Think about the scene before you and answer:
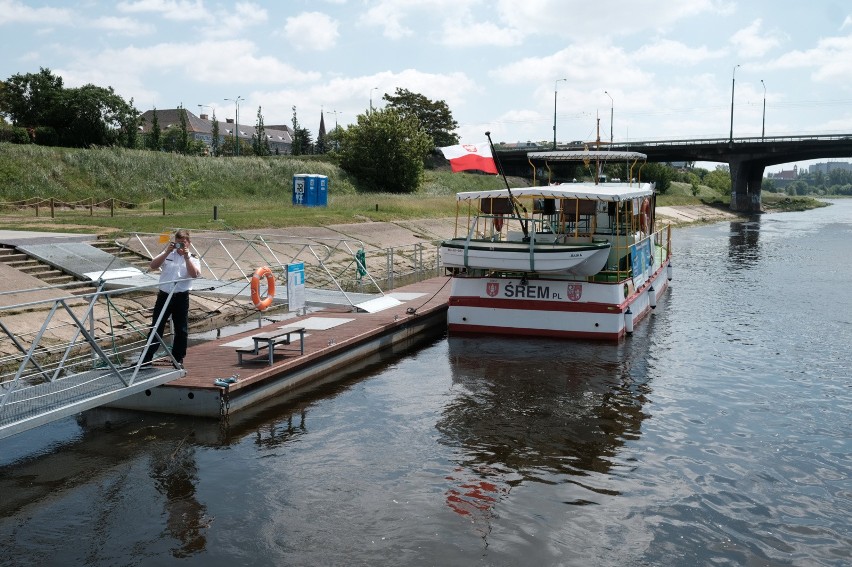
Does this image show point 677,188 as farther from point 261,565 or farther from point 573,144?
point 261,565

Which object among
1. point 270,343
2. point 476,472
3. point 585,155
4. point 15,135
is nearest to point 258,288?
point 270,343

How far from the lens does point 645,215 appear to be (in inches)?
1056

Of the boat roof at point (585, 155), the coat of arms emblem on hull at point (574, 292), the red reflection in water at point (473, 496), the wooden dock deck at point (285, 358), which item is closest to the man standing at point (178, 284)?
the wooden dock deck at point (285, 358)

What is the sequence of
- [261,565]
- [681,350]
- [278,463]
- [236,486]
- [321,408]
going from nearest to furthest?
[261,565]
[236,486]
[278,463]
[321,408]
[681,350]

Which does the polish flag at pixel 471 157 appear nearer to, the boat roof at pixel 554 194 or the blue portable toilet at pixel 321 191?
the boat roof at pixel 554 194

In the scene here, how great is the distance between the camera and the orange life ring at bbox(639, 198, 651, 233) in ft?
85.2

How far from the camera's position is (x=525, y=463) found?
11.7 meters

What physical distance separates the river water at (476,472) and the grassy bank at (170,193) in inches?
752

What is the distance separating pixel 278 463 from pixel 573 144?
98.4 m

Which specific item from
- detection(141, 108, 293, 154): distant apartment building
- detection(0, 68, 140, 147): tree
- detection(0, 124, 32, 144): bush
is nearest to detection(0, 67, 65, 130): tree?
detection(0, 68, 140, 147): tree

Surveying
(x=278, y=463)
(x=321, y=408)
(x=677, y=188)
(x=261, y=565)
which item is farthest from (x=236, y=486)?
(x=677, y=188)

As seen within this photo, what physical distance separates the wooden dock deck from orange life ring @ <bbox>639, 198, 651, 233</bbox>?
7.59 metres

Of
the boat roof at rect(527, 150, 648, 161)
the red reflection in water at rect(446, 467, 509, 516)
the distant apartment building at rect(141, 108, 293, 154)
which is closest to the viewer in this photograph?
the red reflection in water at rect(446, 467, 509, 516)

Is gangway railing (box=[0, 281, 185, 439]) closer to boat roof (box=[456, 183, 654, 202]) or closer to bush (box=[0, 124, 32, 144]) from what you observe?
boat roof (box=[456, 183, 654, 202])
